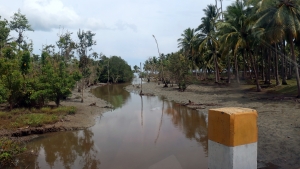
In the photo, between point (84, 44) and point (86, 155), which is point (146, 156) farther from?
point (84, 44)

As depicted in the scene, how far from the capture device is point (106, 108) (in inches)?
892

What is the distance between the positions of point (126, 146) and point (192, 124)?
18.5ft

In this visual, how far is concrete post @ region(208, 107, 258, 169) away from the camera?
4379 mm

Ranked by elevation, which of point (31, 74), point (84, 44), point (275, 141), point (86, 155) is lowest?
point (86, 155)

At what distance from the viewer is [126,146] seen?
11.1 meters

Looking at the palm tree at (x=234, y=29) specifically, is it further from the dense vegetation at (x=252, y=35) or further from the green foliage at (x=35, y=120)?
the green foliage at (x=35, y=120)

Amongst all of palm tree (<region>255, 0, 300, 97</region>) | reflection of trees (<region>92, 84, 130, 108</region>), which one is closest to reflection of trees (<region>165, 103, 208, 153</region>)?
palm tree (<region>255, 0, 300, 97</region>)

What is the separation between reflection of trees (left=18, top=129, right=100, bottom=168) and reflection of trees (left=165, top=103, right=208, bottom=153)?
4326 millimetres

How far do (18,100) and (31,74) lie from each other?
2604 mm

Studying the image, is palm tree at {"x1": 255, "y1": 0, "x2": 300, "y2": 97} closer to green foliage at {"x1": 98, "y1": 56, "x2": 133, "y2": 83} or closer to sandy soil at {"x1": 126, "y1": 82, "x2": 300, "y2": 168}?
sandy soil at {"x1": 126, "y1": 82, "x2": 300, "y2": 168}

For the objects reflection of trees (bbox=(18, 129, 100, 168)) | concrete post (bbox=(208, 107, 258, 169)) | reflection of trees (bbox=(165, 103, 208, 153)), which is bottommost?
reflection of trees (bbox=(18, 129, 100, 168))

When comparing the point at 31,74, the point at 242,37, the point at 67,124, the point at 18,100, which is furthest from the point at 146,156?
the point at 242,37

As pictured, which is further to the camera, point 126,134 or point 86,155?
point 126,134

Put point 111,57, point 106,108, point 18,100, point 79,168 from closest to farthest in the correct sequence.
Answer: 1. point 79,168
2. point 18,100
3. point 106,108
4. point 111,57
